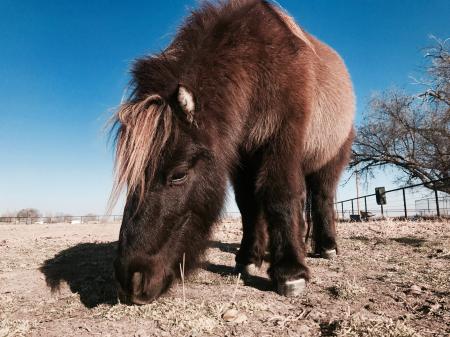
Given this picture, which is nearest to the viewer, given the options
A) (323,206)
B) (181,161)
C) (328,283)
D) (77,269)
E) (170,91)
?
(181,161)

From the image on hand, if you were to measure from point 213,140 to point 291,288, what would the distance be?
3.93ft

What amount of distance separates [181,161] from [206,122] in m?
0.35

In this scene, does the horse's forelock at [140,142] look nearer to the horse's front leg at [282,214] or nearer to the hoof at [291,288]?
the horse's front leg at [282,214]

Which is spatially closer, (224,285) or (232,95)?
(232,95)

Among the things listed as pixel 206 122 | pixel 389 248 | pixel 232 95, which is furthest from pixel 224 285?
pixel 389 248

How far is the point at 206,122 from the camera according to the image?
2471mm

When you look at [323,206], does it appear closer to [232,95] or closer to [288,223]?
[288,223]

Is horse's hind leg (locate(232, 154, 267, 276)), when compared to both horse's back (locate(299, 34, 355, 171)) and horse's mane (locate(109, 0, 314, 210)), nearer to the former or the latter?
horse's back (locate(299, 34, 355, 171))

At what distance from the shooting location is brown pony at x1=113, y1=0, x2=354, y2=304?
2262 mm

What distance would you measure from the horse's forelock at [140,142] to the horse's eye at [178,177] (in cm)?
13

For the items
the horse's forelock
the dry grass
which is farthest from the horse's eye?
the dry grass

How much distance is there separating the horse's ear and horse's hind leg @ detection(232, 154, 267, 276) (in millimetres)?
993

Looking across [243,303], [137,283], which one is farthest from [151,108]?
[243,303]

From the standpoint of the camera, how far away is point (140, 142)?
2.28 metres
